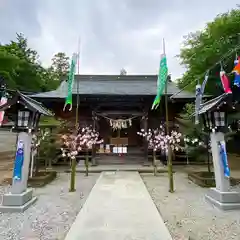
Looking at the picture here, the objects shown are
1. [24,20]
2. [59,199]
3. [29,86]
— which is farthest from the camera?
[29,86]

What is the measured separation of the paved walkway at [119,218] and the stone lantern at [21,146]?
1390 millimetres

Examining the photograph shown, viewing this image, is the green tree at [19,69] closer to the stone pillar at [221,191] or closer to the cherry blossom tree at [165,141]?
the cherry blossom tree at [165,141]

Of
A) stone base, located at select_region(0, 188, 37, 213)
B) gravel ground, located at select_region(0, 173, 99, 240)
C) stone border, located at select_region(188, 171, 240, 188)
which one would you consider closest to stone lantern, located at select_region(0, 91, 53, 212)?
stone base, located at select_region(0, 188, 37, 213)

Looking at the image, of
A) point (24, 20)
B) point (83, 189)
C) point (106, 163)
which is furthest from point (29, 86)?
point (83, 189)

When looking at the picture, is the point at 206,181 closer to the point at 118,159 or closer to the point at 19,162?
the point at 19,162

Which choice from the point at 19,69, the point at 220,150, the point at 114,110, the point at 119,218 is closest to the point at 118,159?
the point at 114,110

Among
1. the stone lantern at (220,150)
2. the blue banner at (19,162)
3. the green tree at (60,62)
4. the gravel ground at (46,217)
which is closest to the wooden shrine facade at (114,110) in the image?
the gravel ground at (46,217)

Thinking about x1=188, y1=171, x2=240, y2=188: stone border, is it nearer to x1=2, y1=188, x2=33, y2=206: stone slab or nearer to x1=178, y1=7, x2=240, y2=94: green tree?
x1=178, y1=7, x2=240, y2=94: green tree

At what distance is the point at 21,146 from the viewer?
197 inches

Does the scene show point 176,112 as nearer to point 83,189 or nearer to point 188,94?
point 188,94

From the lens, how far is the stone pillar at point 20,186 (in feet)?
15.2

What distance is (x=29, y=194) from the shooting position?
518 cm

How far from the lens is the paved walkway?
324 cm

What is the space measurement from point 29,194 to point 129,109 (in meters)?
7.82
